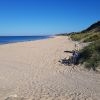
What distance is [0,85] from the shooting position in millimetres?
8258

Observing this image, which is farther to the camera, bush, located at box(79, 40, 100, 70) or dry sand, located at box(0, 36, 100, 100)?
bush, located at box(79, 40, 100, 70)

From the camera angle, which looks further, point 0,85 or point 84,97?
point 0,85

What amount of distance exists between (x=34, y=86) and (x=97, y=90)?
227 cm

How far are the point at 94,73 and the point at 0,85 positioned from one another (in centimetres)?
415

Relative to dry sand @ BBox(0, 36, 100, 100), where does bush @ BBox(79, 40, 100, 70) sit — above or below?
above

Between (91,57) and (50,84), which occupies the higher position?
(91,57)

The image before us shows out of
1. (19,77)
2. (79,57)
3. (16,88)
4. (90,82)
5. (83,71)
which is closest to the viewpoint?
(16,88)

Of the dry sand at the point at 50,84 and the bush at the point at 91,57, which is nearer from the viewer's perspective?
the dry sand at the point at 50,84

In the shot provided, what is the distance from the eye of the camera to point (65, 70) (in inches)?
416

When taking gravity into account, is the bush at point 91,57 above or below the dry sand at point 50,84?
above

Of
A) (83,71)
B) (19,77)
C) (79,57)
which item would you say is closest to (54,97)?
(19,77)

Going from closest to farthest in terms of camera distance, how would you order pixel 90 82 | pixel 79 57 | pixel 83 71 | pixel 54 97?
1. pixel 54 97
2. pixel 90 82
3. pixel 83 71
4. pixel 79 57

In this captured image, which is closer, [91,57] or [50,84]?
[50,84]

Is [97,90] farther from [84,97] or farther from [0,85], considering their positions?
[0,85]
